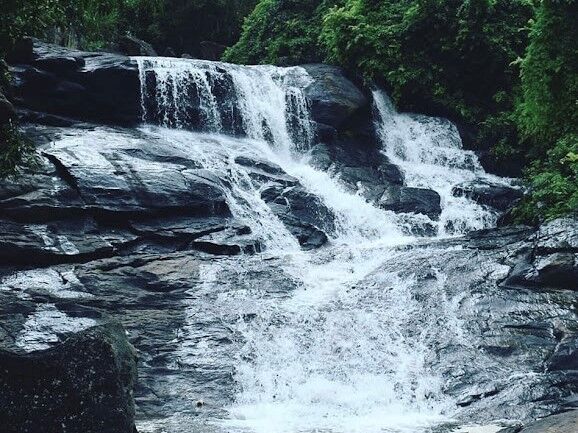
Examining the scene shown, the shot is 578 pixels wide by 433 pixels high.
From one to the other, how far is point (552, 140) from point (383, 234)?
5766mm

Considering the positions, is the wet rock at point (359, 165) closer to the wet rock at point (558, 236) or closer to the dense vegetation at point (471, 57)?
the dense vegetation at point (471, 57)

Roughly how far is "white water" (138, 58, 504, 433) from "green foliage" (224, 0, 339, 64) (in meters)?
3.65

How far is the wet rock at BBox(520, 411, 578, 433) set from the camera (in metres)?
5.63

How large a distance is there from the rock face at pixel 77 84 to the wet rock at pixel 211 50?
566 inches

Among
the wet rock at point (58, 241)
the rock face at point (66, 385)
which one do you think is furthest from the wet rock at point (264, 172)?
the rock face at point (66, 385)

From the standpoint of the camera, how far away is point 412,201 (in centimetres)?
1727

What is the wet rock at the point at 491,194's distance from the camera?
58.5 ft

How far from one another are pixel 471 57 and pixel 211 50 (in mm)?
14180

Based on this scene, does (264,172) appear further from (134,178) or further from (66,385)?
(66,385)

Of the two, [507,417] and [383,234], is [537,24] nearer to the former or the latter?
[383,234]

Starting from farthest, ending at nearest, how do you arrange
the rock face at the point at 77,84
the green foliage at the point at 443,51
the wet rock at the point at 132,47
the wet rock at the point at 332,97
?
the wet rock at the point at 132,47
the green foliage at the point at 443,51
the wet rock at the point at 332,97
the rock face at the point at 77,84

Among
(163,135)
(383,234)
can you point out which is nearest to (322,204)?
(383,234)

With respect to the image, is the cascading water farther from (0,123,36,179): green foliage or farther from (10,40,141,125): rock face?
(0,123,36,179): green foliage

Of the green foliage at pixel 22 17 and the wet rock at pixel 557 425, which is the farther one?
the green foliage at pixel 22 17
